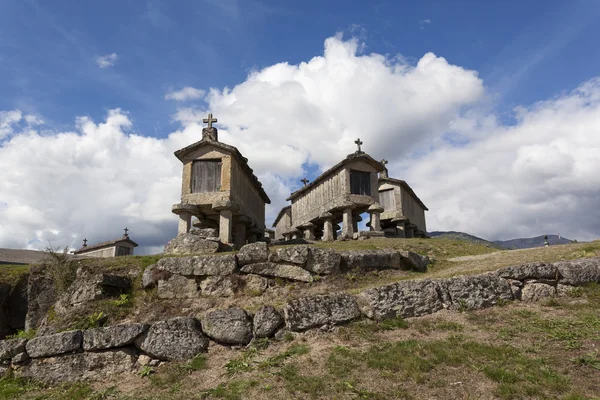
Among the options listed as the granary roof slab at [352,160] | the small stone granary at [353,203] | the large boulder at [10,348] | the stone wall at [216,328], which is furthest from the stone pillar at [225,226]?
the large boulder at [10,348]

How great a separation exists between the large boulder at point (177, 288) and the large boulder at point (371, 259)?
5.37m

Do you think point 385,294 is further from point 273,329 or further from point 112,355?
point 112,355

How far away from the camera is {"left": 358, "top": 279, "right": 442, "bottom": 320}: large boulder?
33.8 ft

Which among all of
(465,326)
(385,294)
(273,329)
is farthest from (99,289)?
(465,326)

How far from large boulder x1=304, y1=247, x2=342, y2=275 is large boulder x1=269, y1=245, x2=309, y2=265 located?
7.4 inches

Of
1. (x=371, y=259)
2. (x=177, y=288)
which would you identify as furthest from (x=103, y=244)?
(x=371, y=259)

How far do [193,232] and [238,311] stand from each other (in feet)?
26.8

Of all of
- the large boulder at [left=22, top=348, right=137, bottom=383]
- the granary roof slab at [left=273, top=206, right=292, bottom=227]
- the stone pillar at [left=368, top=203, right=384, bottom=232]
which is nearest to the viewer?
the large boulder at [left=22, top=348, right=137, bottom=383]

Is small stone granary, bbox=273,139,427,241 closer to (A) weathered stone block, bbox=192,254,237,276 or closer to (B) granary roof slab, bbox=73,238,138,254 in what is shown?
(A) weathered stone block, bbox=192,254,237,276

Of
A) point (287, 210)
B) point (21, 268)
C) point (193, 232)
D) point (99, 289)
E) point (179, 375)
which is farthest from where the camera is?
point (287, 210)

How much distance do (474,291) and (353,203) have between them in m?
14.4

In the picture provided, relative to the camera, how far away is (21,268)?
15617mm

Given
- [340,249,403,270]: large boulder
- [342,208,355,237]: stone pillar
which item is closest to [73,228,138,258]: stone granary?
[342,208,355,237]: stone pillar

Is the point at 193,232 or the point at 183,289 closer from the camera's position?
the point at 183,289
